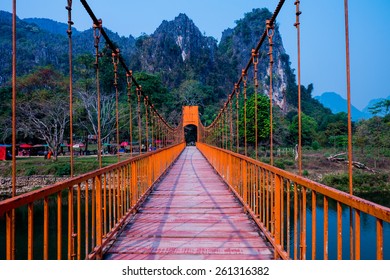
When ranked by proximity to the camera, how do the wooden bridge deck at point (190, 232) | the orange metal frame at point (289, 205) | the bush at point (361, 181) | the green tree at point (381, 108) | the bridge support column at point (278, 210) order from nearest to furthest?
the orange metal frame at point (289, 205) < the bridge support column at point (278, 210) < the wooden bridge deck at point (190, 232) < the bush at point (361, 181) < the green tree at point (381, 108)

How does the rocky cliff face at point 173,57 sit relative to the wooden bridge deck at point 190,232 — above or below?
above

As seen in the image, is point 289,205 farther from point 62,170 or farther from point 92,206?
point 62,170

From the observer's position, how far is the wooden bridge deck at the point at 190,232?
2.91m

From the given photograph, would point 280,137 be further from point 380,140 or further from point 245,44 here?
point 245,44

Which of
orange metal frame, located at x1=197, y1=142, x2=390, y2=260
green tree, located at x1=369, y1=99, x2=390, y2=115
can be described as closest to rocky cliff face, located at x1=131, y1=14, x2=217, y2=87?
green tree, located at x1=369, y1=99, x2=390, y2=115

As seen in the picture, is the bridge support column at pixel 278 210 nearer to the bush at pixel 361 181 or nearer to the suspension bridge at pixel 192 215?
the suspension bridge at pixel 192 215

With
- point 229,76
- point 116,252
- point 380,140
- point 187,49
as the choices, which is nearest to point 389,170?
point 380,140

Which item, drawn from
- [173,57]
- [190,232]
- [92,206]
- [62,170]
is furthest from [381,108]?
[92,206]

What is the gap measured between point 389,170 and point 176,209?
2754cm

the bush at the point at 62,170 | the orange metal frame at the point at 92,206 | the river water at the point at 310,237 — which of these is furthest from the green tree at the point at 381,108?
the orange metal frame at the point at 92,206

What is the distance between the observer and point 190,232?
3562 millimetres

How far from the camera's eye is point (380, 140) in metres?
30.8

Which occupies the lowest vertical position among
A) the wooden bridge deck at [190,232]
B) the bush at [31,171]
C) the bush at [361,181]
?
the bush at [361,181]

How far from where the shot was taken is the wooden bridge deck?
115 inches
